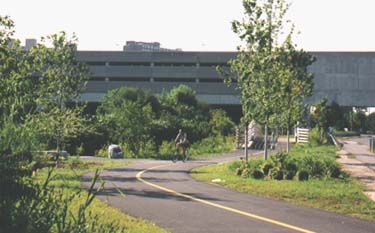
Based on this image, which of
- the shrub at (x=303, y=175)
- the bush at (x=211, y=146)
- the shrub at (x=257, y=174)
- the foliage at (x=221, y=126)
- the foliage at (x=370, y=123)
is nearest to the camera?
the shrub at (x=303, y=175)

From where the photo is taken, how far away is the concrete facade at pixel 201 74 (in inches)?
3474

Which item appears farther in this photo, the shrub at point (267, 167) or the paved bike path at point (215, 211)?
the shrub at point (267, 167)

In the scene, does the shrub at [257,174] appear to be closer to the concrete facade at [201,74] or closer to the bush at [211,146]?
the bush at [211,146]

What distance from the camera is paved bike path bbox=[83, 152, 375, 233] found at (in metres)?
9.50

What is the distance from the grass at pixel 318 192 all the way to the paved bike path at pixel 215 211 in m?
0.57

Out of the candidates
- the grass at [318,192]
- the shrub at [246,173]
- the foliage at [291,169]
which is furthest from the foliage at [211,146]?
the grass at [318,192]

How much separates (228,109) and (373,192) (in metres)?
81.9

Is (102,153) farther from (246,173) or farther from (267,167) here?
(267,167)

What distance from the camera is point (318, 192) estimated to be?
13734 millimetres

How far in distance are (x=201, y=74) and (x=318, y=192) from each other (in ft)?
275

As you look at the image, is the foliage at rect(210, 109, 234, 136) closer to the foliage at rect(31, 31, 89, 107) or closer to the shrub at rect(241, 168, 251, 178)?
the foliage at rect(31, 31, 89, 107)

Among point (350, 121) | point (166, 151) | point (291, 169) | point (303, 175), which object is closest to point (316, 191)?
point (303, 175)

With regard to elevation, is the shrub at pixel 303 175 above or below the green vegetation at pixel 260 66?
below

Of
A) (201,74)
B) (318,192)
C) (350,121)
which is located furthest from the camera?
(350,121)
